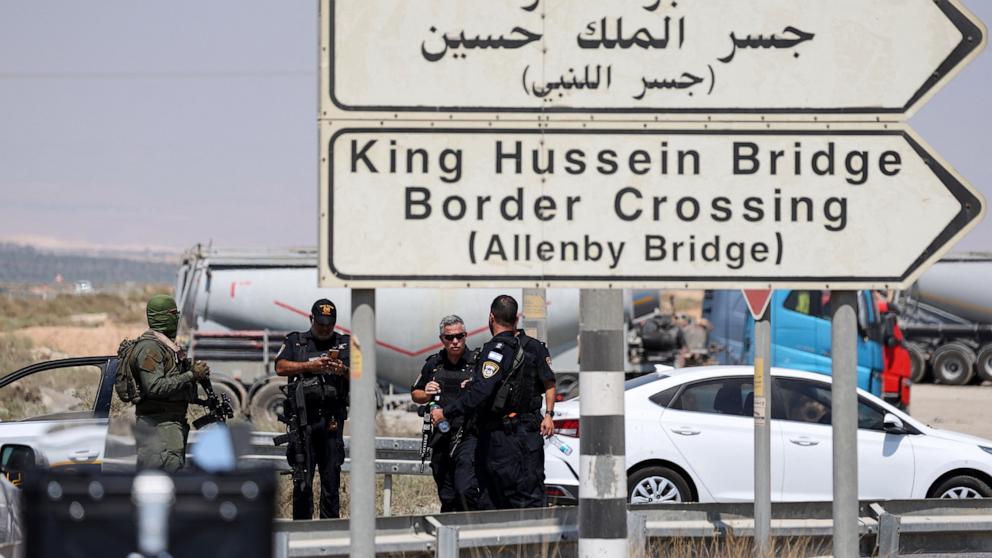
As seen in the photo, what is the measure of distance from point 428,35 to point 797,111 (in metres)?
1.54

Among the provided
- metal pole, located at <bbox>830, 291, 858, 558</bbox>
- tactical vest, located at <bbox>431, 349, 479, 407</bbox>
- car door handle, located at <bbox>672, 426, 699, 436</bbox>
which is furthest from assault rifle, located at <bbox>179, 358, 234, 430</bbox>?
metal pole, located at <bbox>830, 291, 858, 558</bbox>

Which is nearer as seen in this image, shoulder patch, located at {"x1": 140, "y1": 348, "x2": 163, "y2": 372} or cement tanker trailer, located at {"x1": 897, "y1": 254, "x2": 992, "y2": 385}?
shoulder patch, located at {"x1": 140, "y1": 348, "x2": 163, "y2": 372}

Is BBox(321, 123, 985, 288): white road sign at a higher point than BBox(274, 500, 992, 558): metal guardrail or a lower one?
higher

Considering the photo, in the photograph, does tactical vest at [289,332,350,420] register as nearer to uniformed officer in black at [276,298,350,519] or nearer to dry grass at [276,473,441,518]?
uniformed officer in black at [276,298,350,519]

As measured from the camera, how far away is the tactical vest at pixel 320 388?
9602mm

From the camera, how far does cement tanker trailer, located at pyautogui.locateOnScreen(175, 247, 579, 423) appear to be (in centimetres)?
2116

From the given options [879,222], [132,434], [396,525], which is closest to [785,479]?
[396,525]

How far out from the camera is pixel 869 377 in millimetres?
17938

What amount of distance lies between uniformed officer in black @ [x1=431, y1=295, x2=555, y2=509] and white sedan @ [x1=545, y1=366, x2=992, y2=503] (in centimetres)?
191

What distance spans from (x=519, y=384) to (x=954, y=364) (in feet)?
83.8

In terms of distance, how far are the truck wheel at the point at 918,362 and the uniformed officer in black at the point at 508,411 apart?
24.7 meters

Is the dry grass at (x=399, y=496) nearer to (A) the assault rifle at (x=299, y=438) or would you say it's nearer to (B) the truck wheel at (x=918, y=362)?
(A) the assault rifle at (x=299, y=438)

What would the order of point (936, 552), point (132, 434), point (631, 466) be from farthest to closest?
point (631, 466)
point (936, 552)
point (132, 434)

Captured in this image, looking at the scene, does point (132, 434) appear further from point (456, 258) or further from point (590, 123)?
point (590, 123)
